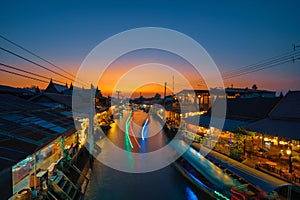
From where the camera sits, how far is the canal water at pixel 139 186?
11.1 meters

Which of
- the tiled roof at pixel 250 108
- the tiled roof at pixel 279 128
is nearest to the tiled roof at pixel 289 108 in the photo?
the tiled roof at pixel 279 128

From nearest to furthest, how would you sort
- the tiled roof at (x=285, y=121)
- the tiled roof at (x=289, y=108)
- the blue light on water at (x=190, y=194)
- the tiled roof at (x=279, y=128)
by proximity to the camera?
1. the tiled roof at (x=279, y=128)
2. the blue light on water at (x=190, y=194)
3. the tiled roof at (x=285, y=121)
4. the tiled roof at (x=289, y=108)

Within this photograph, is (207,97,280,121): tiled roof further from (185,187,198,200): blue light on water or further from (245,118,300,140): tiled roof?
(185,187,198,200): blue light on water

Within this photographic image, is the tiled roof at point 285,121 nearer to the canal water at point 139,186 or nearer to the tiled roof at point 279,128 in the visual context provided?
the tiled roof at point 279,128

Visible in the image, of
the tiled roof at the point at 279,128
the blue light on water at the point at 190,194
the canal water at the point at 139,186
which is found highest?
the tiled roof at the point at 279,128

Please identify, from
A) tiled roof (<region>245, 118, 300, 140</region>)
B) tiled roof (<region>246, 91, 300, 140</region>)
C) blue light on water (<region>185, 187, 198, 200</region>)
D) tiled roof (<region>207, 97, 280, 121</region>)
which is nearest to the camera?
tiled roof (<region>245, 118, 300, 140</region>)

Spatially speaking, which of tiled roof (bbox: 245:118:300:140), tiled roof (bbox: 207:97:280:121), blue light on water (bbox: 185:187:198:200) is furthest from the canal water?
tiled roof (bbox: 207:97:280:121)

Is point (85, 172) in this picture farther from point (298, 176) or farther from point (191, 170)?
point (298, 176)

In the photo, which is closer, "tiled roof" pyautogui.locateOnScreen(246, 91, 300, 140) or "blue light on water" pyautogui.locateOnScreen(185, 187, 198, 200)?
"blue light on water" pyautogui.locateOnScreen(185, 187, 198, 200)

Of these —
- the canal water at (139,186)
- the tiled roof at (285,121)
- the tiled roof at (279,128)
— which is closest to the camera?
the tiled roof at (279,128)

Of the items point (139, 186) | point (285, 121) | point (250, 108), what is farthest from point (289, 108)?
point (139, 186)

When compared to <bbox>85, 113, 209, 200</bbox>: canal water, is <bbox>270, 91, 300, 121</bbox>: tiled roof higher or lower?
higher

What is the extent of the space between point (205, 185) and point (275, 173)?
13.1 feet

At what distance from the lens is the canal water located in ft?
36.5
